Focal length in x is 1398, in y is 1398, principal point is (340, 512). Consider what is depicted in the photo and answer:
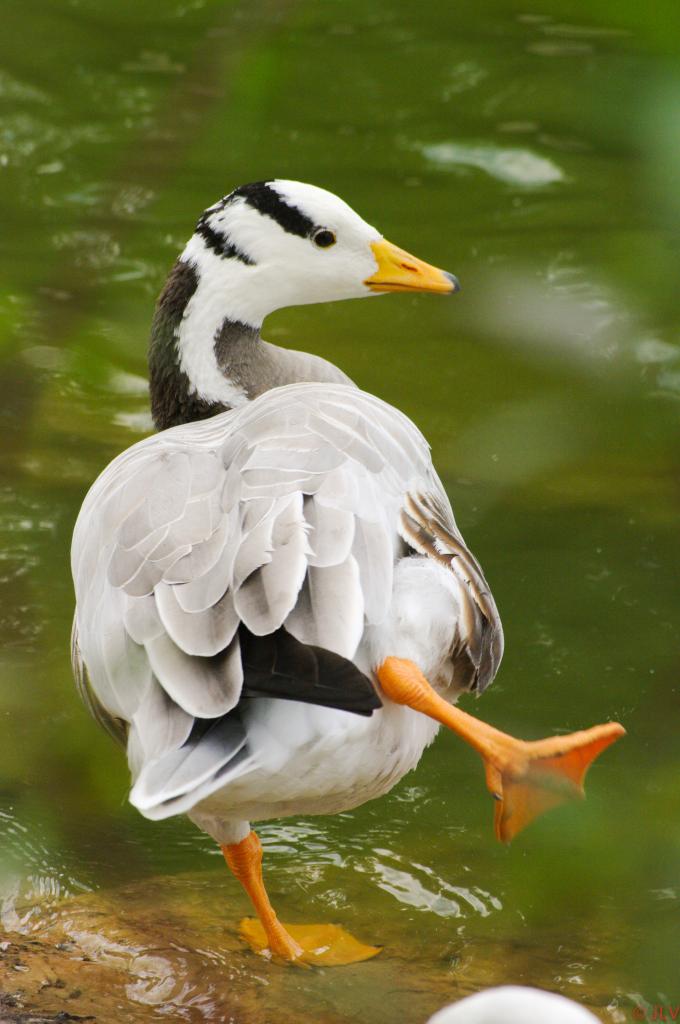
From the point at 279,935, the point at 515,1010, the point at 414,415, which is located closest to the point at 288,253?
the point at 279,935

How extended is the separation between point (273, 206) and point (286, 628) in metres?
2.12

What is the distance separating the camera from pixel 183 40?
32.3 feet

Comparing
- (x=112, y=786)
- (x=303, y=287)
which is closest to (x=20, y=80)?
(x=303, y=287)

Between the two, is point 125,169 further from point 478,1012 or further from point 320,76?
point 320,76

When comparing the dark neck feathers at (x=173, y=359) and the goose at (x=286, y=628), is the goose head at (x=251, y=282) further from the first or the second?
the goose at (x=286, y=628)

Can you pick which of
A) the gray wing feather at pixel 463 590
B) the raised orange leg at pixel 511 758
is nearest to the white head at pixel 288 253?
the gray wing feather at pixel 463 590

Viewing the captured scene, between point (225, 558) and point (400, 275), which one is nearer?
point (225, 558)

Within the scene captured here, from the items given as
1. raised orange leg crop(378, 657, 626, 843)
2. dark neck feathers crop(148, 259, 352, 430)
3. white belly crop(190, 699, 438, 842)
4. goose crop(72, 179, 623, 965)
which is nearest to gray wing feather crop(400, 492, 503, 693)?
goose crop(72, 179, 623, 965)

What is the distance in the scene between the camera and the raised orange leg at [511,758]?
2828mm

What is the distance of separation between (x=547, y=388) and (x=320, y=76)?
3936 mm

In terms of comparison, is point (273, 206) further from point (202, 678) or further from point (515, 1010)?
point (515, 1010)

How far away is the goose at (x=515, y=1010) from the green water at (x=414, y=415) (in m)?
0.96

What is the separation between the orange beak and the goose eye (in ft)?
0.45

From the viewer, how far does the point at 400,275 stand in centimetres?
454
